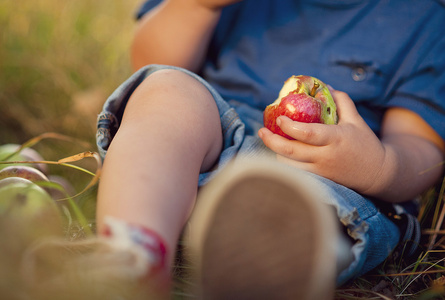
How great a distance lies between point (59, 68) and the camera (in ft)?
6.48

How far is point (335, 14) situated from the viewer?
1.27m

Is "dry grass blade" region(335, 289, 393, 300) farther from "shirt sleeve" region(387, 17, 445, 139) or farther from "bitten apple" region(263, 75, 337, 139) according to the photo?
"shirt sleeve" region(387, 17, 445, 139)

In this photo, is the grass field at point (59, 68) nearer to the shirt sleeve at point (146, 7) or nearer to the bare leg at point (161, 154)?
the shirt sleeve at point (146, 7)

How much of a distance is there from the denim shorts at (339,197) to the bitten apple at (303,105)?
91mm

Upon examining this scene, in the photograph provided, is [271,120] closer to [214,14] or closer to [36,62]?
[214,14]

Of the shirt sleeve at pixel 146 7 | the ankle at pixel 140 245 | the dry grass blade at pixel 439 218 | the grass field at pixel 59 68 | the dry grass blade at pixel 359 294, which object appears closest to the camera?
the ankle at pixel 140 245

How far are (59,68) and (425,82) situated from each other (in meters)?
1.51

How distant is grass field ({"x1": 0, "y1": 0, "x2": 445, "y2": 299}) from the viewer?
1.77 metres

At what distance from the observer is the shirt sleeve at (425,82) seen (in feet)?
3.84

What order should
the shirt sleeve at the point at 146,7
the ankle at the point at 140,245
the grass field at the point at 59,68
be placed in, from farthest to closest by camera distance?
the grass field at the point at 59,68
the shirt sleeve at the point at 146,7
the ankle at the point at 140,245

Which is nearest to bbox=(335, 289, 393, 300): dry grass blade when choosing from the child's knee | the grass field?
the child's knee

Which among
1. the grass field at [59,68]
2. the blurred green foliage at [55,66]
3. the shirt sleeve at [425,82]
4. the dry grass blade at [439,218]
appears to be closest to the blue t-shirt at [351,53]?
the shirt sleeve at [425,82]

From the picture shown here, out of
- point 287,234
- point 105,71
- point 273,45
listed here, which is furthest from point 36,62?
point 287,234

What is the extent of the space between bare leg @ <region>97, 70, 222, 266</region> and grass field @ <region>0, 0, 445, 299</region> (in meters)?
0.60
